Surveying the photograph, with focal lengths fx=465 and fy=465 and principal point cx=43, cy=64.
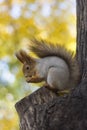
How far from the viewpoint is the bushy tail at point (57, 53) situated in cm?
271

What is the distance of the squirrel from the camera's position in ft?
8.87

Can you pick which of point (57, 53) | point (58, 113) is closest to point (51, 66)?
Answer: point (57, 53)

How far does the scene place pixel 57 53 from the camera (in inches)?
110

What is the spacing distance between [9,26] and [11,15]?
155 mm

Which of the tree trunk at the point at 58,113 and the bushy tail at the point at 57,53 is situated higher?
the bushy tail at the point at 57,53

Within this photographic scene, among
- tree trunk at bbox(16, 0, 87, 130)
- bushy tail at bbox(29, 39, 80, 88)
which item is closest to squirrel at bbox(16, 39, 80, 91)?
bushy tail at bbox(29, 39, 80, 88)

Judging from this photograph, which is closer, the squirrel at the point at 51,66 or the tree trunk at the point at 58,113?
the tree trunk at the point at 58,113

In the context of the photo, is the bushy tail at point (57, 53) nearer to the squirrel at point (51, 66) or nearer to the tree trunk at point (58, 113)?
the squirrel at point (51, 66)

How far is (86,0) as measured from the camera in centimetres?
294

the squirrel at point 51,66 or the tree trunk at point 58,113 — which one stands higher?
the squirrel at point 51,66

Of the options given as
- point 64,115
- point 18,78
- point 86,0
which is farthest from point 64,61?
point 18,78

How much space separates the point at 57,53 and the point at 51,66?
10 cm

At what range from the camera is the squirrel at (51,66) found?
271 centimetres

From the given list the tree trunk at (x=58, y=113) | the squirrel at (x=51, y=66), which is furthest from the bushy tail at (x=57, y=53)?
the tree trunk at (x=58, y=113)
